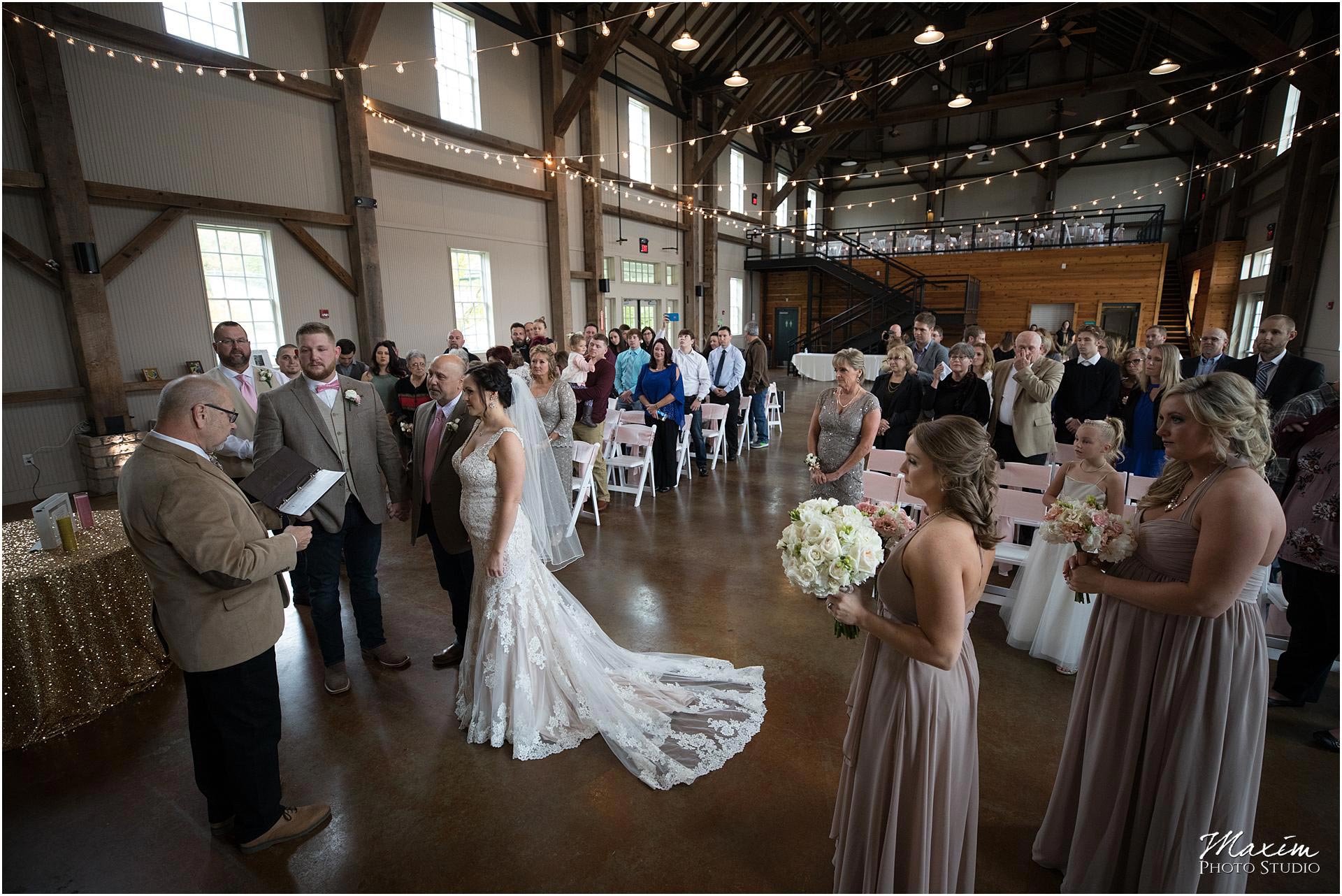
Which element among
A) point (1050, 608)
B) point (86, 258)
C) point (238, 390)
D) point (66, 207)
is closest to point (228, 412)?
point (238, 390)

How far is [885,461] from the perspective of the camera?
15.7 ft

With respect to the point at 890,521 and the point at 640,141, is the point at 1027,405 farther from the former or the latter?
the point at 640,141

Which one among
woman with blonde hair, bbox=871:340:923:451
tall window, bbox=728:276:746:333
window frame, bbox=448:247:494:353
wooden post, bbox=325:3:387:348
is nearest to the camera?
woman with blonde hair, bbox=871:340:923:451

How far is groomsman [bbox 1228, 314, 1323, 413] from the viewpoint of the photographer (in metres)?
4.37

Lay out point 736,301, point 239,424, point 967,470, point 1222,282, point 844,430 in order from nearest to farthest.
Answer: point 967,470 < point 239,424 < point 844,430 < point 1222,282 < point 736,301

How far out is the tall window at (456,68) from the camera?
34.3ft

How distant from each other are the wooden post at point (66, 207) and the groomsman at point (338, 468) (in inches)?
229

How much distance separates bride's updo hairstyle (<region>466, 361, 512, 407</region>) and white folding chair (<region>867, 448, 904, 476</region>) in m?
2.96

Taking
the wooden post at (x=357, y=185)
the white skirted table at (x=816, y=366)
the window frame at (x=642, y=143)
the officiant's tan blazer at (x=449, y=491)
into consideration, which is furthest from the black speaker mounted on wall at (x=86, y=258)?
the white skirted table at (x=816, y=366)

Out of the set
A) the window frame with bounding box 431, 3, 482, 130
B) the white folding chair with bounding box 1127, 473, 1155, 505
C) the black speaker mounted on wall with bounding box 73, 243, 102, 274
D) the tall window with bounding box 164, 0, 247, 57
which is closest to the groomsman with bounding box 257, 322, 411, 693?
the white folding chair with bounding box 1127, 473, 1155, 505

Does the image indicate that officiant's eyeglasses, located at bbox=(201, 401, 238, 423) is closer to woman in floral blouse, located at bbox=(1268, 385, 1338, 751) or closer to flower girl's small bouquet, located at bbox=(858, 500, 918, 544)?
flower girl's small bouquet, located at bbox=(858, 500, 918, 544)

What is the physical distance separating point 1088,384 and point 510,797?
511 cm

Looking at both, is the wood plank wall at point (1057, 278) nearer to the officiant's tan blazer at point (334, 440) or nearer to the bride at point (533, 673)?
the bride at point (533, 673)

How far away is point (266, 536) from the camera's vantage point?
210 cm
